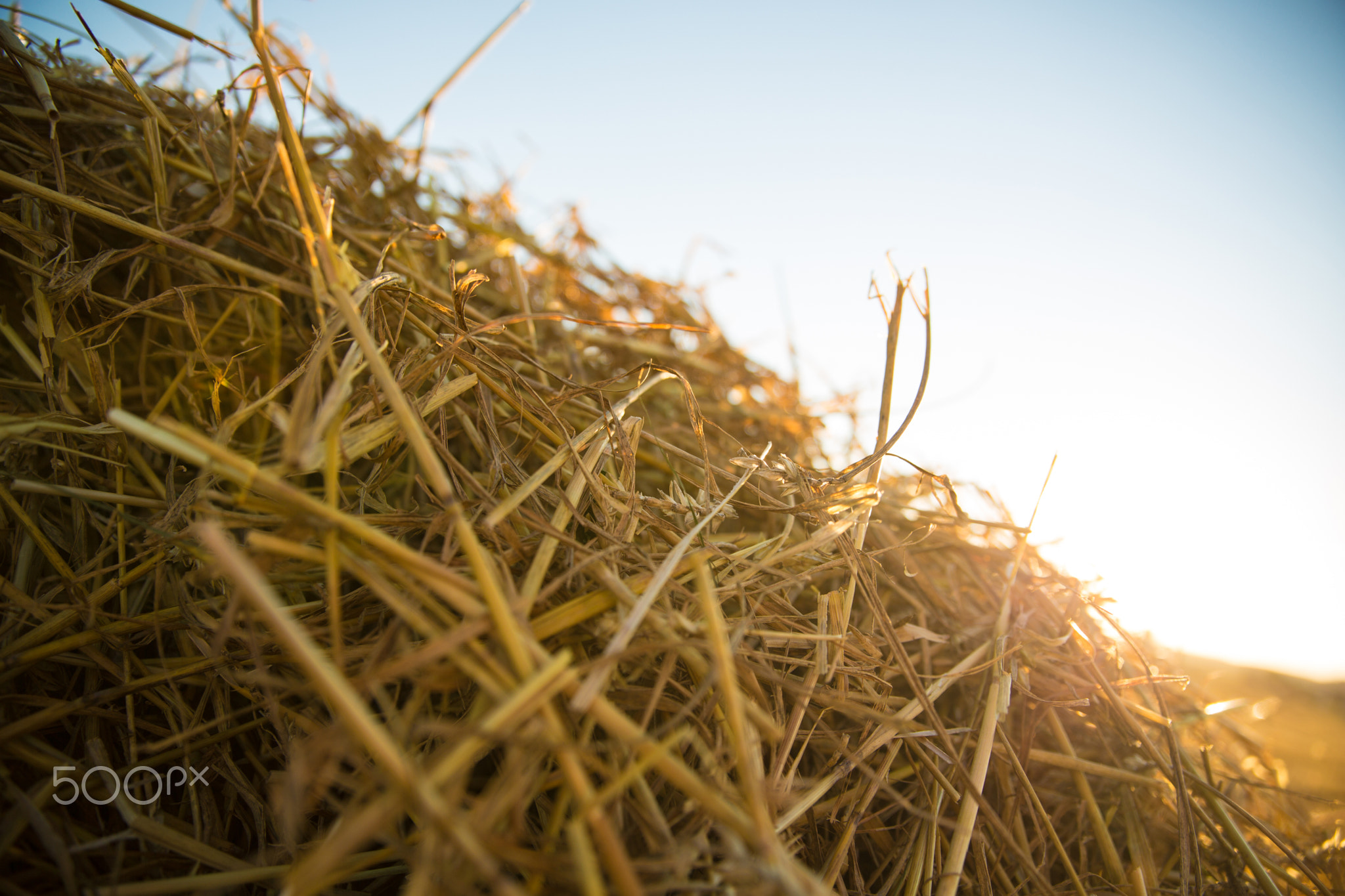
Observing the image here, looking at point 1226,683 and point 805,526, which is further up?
point 1226,683

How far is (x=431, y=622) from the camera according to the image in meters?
0.40

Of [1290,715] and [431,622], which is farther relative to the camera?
[1290,715]

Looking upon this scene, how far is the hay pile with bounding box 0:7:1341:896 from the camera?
346 millimetres

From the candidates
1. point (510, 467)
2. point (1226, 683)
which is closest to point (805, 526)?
point (510, 467)

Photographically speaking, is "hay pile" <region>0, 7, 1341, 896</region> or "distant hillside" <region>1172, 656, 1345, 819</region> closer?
"hay pile" <region>0, 7, 1341, 896</region>

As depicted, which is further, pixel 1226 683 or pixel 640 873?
pixel 1226 683

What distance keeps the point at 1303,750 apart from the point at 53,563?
2499 millimetres

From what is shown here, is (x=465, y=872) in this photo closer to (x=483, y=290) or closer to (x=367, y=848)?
(x=367, y=848)

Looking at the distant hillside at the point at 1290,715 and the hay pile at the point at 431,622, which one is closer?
the hay pile at the point at 431,622

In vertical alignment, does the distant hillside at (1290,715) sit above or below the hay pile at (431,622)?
above

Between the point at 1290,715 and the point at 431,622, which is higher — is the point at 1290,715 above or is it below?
above

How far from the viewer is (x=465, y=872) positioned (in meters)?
0.32

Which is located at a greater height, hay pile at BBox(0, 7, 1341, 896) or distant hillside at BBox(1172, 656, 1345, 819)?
distant hillside at BBox(1172, 656, 1345, 819)

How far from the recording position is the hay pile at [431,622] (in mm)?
346
